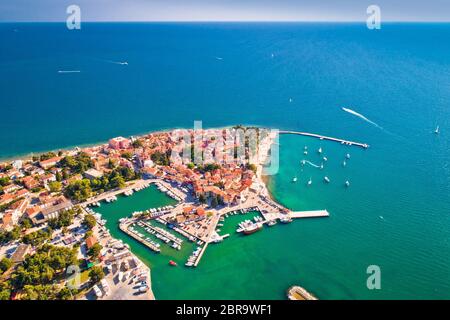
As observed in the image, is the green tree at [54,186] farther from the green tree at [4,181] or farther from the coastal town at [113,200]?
the green tree at [4,181]

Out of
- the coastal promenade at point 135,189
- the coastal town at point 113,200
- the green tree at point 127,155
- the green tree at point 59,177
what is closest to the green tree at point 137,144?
the coastal town at point 113,200

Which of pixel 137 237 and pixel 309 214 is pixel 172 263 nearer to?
pixel 137 237

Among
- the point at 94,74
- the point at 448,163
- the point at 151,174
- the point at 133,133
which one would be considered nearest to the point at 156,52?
the point at 94,74

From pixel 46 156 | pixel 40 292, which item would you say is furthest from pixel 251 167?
pixel 46 156

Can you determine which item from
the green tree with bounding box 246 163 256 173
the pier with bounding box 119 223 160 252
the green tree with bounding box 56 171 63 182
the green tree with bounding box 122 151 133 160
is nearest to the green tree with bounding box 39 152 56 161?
the green tree with bounding box 56 171 63 182

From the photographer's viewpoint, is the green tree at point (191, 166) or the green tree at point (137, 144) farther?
the green tree at point (137, 144)

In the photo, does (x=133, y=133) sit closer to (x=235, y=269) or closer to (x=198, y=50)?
(x=235, y=269)
